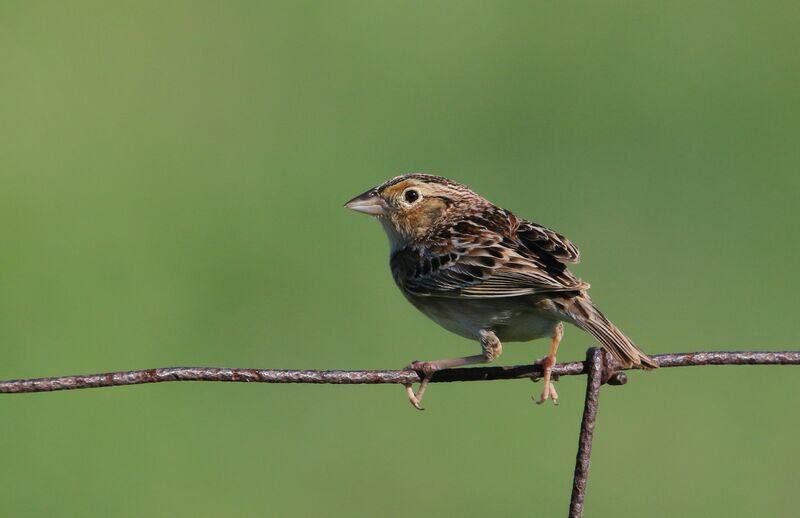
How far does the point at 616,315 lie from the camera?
11.4m

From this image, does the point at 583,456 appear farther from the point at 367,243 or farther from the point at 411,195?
the point at 367,243

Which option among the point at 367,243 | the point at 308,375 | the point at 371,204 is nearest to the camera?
the point at 308,375

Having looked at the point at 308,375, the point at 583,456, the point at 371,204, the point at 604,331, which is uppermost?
the point at 371,204

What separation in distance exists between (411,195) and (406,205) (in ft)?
0.25

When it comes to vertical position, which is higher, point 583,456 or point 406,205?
point 406,205

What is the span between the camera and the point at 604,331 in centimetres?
509

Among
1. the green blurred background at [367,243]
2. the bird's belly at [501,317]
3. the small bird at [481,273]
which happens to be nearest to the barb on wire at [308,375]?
the small bird at [481,273]

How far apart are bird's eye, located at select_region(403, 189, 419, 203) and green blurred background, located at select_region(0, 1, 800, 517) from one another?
341 cm

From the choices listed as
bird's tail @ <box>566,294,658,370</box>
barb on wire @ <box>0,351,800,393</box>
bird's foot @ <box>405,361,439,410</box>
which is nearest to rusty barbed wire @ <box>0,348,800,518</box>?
barb on wire @ <box>0,351,800,393</box>

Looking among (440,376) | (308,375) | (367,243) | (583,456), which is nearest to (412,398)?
(440,376)

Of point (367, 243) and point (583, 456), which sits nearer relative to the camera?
point (583, 456)

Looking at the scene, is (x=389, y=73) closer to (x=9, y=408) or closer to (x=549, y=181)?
(x=549, y=181)

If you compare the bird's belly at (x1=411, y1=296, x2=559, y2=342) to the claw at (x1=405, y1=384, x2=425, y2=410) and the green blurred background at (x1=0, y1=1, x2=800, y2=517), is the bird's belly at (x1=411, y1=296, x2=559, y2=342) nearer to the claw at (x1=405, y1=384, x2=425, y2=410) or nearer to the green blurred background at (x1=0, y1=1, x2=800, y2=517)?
the claw at (x1=405, y1=384, x2=425, y2=410)

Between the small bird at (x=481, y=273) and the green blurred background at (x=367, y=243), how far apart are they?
342 cm
